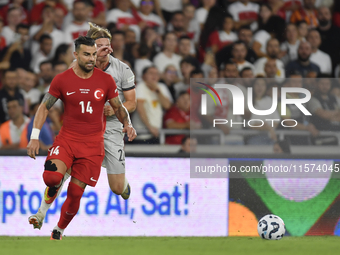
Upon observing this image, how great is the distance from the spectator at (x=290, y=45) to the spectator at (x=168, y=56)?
1.88 meters

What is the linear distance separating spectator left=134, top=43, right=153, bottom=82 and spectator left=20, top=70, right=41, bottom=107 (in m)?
1.59

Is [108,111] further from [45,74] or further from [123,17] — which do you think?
[123,17]

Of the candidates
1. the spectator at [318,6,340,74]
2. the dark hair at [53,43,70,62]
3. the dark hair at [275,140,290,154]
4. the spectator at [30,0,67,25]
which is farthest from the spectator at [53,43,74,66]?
the spectator at [318,6,340,74]

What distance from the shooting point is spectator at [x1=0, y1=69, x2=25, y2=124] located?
27.2ft

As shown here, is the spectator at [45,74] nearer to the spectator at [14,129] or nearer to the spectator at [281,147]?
the spectator at [14,129]

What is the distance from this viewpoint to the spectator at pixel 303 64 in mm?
9500

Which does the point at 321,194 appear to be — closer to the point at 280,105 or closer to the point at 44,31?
the point at 280,105

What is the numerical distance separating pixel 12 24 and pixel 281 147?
4.90 metres

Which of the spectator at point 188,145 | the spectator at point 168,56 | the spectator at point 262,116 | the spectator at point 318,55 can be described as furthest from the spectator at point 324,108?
the spectator at point 168,56

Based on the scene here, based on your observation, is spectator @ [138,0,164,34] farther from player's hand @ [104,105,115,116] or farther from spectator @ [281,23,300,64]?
player's hand @ [104,105,115,116]

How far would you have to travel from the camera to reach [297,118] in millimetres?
8555

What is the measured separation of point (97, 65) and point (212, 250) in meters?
2.45

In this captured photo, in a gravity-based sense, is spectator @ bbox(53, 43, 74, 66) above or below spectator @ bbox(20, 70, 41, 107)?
above

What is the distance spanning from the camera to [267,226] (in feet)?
22.1
